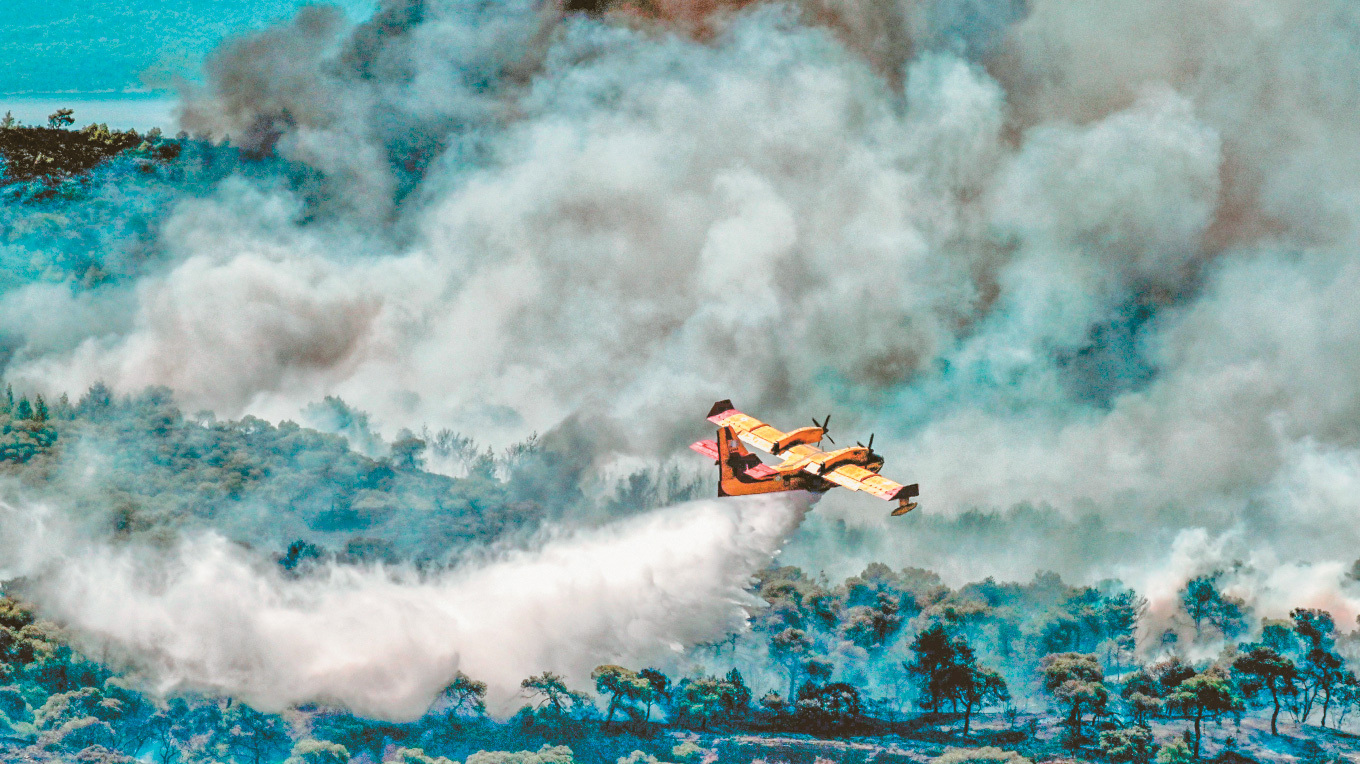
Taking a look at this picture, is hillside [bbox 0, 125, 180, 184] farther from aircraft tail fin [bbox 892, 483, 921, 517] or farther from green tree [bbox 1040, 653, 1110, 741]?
green tree [bbox 1040, 653, 1110, 741]

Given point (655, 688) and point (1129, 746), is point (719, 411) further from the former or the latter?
point (1129, 746)

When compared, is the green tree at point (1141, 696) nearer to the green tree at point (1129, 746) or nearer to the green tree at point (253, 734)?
the green tree at point (1129, 746)

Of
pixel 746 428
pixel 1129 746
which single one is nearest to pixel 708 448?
pixel 746 428

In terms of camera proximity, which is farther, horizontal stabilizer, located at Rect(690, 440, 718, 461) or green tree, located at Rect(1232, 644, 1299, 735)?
green tree, located at Rect(1232, 644, 1299, 735)

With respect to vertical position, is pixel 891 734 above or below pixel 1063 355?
below

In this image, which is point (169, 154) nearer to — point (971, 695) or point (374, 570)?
point (374, 570)

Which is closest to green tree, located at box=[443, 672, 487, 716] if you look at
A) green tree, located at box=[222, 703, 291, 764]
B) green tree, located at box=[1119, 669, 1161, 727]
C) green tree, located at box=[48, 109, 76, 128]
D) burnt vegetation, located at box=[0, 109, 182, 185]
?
green tree, located at box=[222, 703, 291, 764]

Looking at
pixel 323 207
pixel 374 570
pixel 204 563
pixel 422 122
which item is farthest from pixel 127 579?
pixel 422 122
